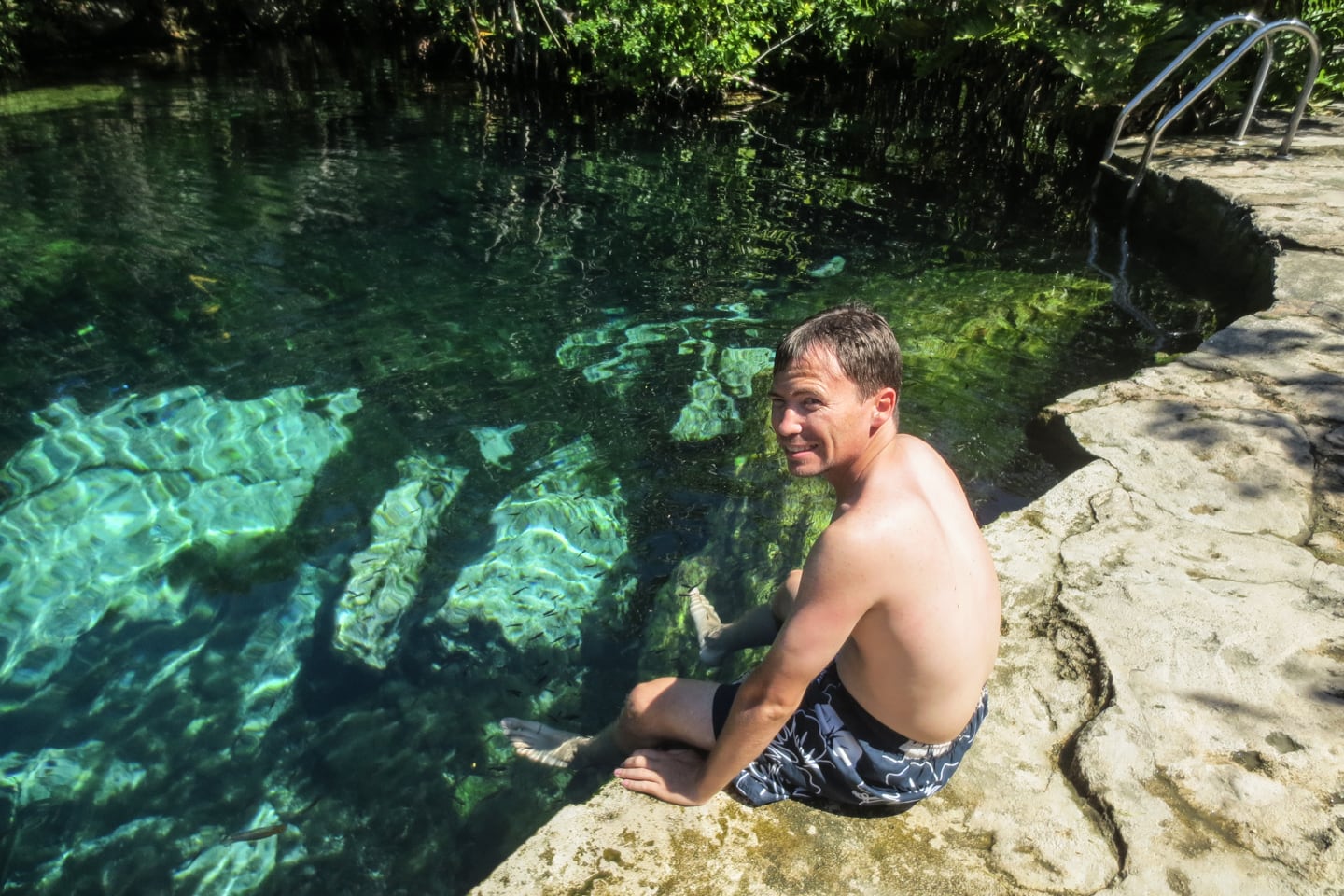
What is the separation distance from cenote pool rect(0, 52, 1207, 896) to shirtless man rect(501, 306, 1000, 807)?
113cm

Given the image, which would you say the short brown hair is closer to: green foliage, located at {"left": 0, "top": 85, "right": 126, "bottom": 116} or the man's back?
the man's back

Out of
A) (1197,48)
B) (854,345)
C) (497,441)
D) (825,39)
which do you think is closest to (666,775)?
(854,345)

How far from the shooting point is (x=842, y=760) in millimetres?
2375

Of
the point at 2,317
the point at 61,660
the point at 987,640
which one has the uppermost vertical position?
the point at 987,640

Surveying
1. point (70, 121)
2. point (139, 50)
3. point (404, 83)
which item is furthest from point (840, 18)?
point (139, 50)

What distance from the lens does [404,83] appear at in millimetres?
16719

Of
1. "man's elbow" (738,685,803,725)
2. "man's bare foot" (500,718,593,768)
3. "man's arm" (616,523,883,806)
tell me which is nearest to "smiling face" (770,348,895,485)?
"man's arm" (616,523,883,806)

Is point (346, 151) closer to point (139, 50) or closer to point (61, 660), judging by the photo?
point (61, 660)

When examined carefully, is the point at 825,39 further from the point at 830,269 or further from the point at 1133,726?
the point at 1133,726

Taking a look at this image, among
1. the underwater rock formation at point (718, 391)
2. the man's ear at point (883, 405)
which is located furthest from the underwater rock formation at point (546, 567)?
the man's ear at point (883, 405)

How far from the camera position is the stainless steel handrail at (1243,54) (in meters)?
7.03

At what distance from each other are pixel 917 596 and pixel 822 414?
489 millimetres

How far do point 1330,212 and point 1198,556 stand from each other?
4.88 metres

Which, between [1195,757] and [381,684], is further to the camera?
[381,684]
